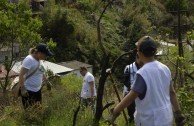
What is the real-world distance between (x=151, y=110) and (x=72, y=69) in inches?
930

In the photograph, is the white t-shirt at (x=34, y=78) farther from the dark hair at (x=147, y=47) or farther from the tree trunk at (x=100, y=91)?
the dark hair at (x=147, y=47)

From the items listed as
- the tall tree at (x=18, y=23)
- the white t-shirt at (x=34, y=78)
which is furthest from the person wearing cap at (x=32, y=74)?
the tall tree at (x=18, y=23)

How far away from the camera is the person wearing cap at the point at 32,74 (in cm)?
604

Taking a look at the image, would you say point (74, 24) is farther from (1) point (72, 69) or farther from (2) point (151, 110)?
(2) point (151, 110)

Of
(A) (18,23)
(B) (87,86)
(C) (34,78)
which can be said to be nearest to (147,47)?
(C) (34,78)

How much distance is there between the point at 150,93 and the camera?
11.4 feet

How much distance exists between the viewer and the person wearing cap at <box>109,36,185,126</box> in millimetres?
3443

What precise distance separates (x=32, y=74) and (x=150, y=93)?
303cm

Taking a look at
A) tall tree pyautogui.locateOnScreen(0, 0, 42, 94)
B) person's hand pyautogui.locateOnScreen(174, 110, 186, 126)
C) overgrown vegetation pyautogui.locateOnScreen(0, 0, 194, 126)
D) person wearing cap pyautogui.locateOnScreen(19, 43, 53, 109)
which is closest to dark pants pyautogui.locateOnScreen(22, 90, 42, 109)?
person wearing cap pyautogui.locateOnScreen(19, 43, 53, 109)

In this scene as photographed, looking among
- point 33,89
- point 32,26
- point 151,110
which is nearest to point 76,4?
point 32,26

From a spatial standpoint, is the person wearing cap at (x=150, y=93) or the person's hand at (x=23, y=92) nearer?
the person wearing cap at (x=150, y=93)

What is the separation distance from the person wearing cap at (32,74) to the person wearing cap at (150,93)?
107 inches

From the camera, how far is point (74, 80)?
20531 mm

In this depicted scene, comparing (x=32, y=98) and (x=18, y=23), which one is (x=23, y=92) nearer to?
(x=32, y=98)
